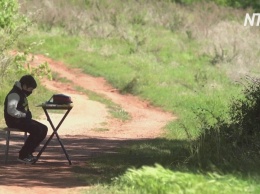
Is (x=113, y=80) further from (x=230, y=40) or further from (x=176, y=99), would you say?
(x=230, y=40)

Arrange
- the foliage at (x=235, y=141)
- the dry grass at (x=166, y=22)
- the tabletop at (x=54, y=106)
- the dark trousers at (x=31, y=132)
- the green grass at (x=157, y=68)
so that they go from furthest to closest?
the dry grass at (x=166, y=22), the green grass at (x=157, y=68), the dark trousers at (x=31, y=132), the tabletop at (x=54, y=106), the foliage at (x=235, y=141)

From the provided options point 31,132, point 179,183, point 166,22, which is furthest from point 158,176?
point 166,22

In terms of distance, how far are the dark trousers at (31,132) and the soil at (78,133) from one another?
223 mm

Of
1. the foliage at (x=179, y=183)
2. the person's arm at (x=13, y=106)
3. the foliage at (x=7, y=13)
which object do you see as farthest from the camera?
the foliage at (x=7, y=13)

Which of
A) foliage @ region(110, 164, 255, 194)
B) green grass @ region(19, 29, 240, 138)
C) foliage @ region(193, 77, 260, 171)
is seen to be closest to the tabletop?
foliage @ region(193, 77, 260, 171)

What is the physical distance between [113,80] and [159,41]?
701cm

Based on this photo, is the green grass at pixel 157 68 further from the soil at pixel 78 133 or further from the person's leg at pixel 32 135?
the person's leg at pixel 32 135

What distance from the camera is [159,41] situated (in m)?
33.8

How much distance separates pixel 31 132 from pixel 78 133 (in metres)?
5.47

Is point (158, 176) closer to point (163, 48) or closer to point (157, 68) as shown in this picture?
point (157, 68)

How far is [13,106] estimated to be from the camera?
1241 centimetres

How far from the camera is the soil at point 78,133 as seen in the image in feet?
35.7

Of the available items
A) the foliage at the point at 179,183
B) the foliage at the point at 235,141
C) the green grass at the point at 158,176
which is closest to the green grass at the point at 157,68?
the foliage at the point at 235,141

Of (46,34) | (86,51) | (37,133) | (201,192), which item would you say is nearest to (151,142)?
(37,133)
